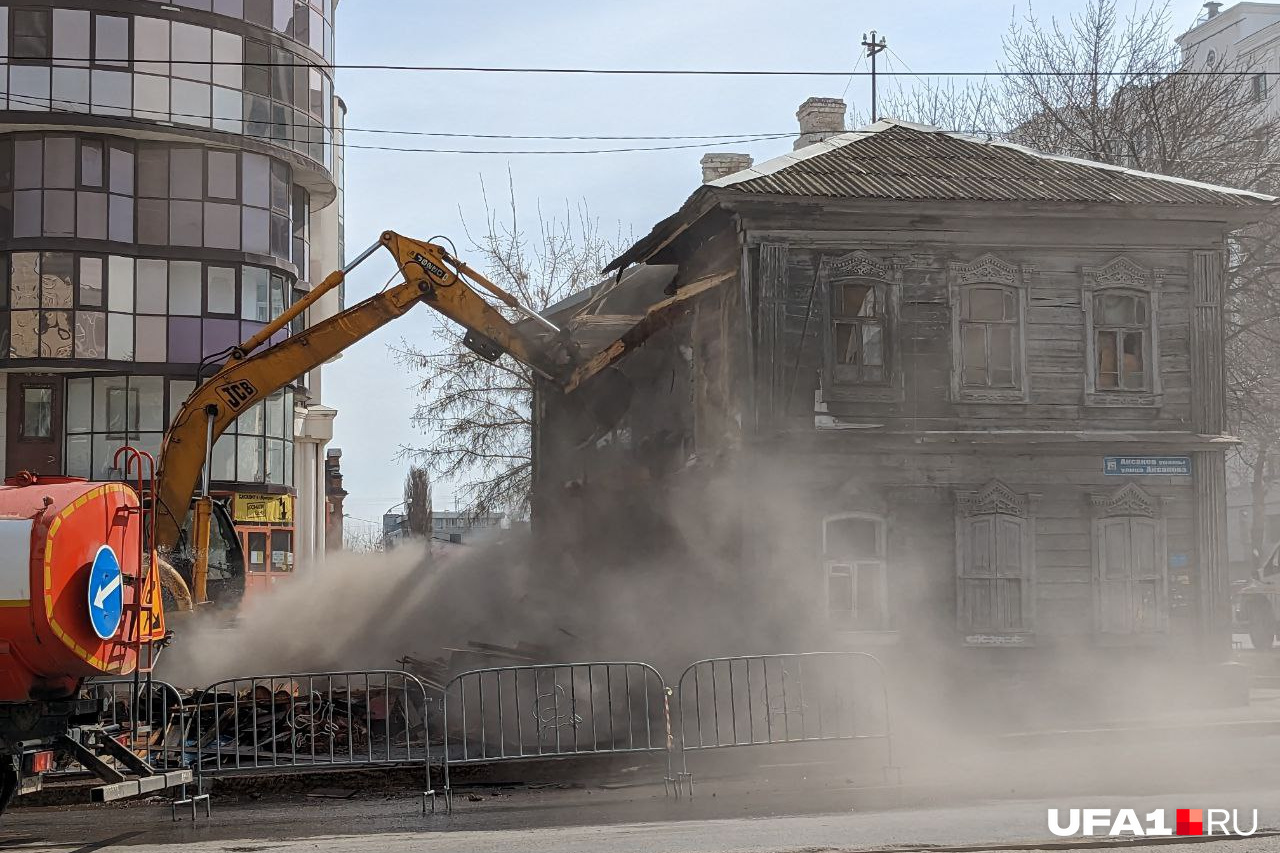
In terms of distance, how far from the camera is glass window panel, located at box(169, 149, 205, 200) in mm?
34625

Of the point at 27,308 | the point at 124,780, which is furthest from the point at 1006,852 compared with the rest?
the point at 27,308

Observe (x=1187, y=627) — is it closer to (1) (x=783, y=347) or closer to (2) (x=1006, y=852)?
(1) (x=783, y=347)

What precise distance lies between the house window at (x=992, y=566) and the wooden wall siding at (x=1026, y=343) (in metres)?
1.12

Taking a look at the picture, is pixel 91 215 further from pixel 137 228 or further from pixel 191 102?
pixel 191 102

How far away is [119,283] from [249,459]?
5.50 m

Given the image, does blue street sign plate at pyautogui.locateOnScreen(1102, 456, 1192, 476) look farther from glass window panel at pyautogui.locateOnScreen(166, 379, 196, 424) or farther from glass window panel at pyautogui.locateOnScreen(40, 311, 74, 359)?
glass window panel at pyautogui.locateOnScreen(40, 311, 74, 359)

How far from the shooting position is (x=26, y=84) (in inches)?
1294

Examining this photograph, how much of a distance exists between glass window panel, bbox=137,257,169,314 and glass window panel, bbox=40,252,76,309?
1.66 meters

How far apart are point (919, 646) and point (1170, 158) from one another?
54.3 ft

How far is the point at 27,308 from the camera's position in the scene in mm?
33031

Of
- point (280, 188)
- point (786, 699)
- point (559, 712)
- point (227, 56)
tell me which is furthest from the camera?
point (280, 188)

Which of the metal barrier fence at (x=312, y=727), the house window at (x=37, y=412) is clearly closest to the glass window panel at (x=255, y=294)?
the house window at (x=37, y=412)

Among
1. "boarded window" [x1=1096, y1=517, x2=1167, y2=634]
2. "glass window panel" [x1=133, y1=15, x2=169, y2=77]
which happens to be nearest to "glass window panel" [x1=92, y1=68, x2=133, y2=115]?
"glass window panel" [x1=133, y1=15, x2=169, y2=77]

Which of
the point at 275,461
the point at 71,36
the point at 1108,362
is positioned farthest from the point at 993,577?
the point at 71,36
